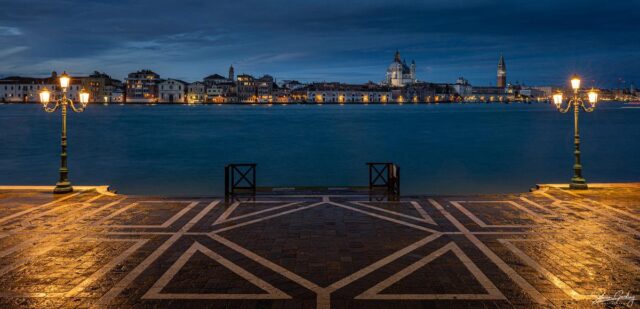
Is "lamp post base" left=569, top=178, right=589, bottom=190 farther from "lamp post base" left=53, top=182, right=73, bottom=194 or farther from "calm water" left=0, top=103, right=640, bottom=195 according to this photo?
"lamp post base" left=53, top=182, right=73, bottom=194

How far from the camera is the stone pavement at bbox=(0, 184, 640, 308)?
8609 mm

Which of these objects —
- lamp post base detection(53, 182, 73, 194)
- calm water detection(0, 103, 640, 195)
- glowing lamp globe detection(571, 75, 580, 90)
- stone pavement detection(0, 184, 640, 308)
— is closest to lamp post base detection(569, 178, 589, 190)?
stone pavement detection(0, 184, 640, 308)

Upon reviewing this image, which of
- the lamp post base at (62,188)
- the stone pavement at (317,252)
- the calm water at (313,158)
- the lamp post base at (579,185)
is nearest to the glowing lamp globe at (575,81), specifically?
the lamp post base at (579,185)

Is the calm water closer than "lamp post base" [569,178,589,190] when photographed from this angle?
No

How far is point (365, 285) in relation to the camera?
909 cm

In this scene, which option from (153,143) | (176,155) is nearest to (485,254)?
(176,155)

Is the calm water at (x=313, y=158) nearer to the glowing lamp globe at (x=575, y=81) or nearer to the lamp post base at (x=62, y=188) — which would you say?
the lamp post base at (x=62, y=188)

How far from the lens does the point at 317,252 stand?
36.1 feet

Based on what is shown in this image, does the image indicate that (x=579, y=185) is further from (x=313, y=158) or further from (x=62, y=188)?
(x=313, y=158)

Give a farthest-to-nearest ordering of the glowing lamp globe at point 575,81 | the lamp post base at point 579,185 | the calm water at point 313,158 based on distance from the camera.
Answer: the calm water at point 313,158 < the glowing lamp globe at point 575,81 < the lamp post base at point 579,185

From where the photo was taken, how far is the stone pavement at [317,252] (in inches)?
339

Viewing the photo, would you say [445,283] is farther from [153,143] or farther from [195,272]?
[153,143]

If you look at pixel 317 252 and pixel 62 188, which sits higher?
pixel 62 188

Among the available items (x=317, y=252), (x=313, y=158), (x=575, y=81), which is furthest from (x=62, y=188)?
(x=313, y=158)
